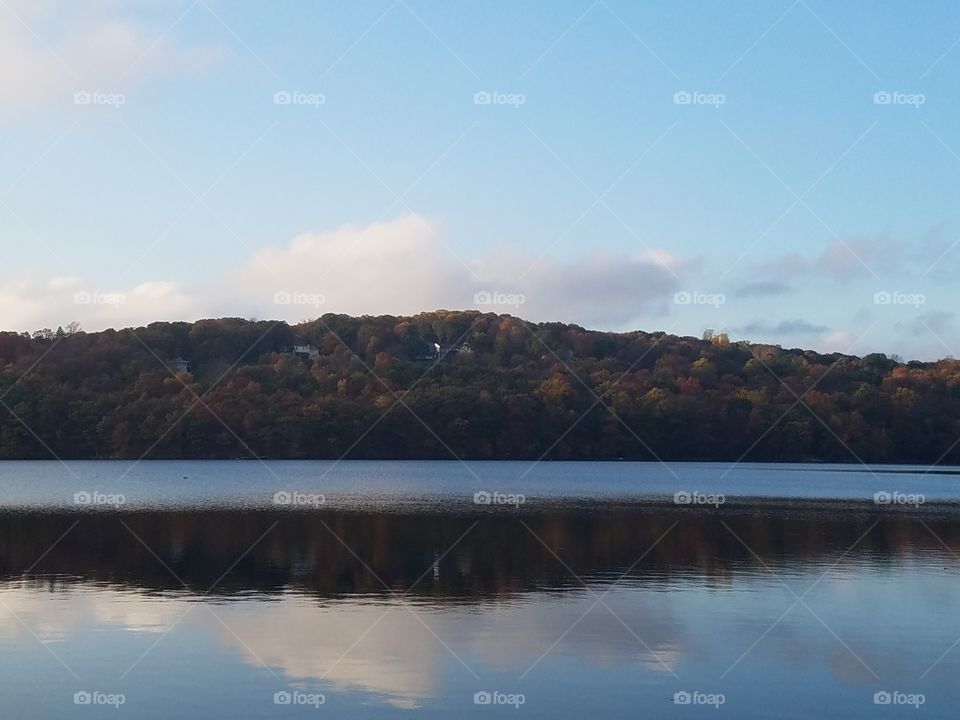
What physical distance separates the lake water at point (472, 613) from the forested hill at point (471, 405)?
69817 mm

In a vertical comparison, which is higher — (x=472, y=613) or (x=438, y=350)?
(x=438, y=350)

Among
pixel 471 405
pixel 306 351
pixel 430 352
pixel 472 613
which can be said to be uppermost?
pixel 430 352

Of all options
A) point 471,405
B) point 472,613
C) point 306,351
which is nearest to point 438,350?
point 306,351

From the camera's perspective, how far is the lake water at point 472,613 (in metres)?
19.1

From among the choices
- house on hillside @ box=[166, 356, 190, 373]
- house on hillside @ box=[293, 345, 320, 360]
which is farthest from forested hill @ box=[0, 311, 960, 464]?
house on hillside @ box=[293, 345, 320, 360]

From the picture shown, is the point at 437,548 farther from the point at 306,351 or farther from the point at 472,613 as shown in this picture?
the point at 306,351

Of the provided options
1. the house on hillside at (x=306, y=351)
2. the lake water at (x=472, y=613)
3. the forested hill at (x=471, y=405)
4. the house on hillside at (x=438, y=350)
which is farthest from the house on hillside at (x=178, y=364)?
the lake water at (x=472, y=613)

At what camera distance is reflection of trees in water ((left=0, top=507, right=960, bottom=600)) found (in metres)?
32.4

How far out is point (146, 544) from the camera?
4069cm

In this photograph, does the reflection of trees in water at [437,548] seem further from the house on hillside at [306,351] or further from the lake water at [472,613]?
the house on hillside at [306,351]

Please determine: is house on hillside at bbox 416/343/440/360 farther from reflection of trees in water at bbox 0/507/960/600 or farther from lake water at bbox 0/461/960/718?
reflection of trees in water at bbox 0/507/960/600

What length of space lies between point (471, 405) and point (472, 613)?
339 feet

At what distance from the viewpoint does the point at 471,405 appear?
130m

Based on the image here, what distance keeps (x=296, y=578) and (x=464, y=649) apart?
35.5 feet
